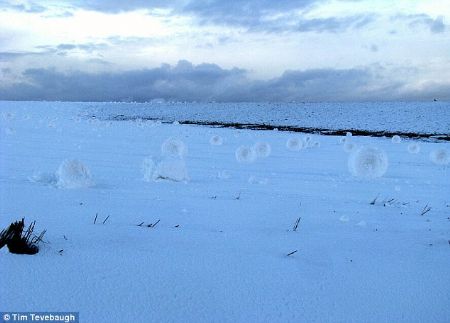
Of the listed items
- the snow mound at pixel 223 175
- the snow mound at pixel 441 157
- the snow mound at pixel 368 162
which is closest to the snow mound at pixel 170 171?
the snow mound at pixel 223 175

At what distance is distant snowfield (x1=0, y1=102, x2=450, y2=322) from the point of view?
192 cm

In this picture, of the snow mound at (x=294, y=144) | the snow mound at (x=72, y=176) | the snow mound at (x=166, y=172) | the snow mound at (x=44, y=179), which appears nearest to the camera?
the snow mound at (x=72, y=176)

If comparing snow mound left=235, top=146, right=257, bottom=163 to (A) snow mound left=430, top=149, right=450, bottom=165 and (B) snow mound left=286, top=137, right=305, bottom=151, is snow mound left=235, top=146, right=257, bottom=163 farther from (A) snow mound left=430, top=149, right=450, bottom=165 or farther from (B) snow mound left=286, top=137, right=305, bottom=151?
(A) snow mound left=430, top=149, right=450, bottom=165

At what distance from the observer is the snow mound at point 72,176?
4.20 m

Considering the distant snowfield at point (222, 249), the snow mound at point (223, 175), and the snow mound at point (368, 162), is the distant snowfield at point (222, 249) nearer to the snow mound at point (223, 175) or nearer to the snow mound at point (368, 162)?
the snow mound at point (223, 175)

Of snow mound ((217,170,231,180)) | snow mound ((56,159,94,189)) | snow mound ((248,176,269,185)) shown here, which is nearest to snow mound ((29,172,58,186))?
snow mound ((56,159,94,189))

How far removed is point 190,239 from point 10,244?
38.3 inches

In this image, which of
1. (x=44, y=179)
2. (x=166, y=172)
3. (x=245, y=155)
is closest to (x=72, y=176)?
(x=44, y=179)

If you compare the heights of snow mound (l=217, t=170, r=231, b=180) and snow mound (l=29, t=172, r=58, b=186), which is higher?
snow mound (l=29, t=172, r=58, b=186)

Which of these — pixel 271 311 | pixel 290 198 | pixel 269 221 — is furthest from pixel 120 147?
pixel 271 311

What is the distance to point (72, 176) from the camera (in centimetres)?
424

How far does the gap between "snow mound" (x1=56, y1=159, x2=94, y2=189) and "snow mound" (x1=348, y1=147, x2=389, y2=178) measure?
3.48 meters

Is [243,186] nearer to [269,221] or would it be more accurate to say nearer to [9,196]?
[269,221]

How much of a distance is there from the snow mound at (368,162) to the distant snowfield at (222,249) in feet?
1.53
